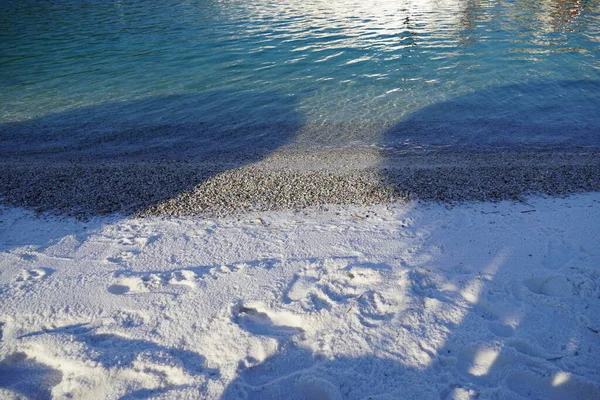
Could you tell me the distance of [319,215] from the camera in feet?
17.7

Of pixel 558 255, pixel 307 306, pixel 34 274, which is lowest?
pixel 558 255

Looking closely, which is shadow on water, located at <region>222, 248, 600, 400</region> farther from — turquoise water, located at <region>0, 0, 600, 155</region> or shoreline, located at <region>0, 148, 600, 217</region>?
turquoise water, located at <region>0, 0, 600, 155</region>

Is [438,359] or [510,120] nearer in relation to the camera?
[438,359]

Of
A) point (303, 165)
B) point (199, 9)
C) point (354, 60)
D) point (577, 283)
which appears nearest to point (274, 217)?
point (303, 165)

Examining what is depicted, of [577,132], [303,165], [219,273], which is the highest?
[219,273]

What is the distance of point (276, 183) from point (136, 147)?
15.4ft

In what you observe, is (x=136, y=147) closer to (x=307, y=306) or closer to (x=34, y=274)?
(x=34, y=274)

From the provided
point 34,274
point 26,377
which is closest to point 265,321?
point 26,377

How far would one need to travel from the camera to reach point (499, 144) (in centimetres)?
880

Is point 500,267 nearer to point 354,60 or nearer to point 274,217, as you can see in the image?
point 274,217

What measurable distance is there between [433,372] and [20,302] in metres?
3.89

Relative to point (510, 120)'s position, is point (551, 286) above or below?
above

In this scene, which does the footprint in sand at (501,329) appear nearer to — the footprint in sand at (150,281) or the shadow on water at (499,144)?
the shadow on water at (499,144)

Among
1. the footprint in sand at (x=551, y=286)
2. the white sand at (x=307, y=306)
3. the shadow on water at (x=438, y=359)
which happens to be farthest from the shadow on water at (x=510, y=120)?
the shadow on water at (x=438, y=359)
